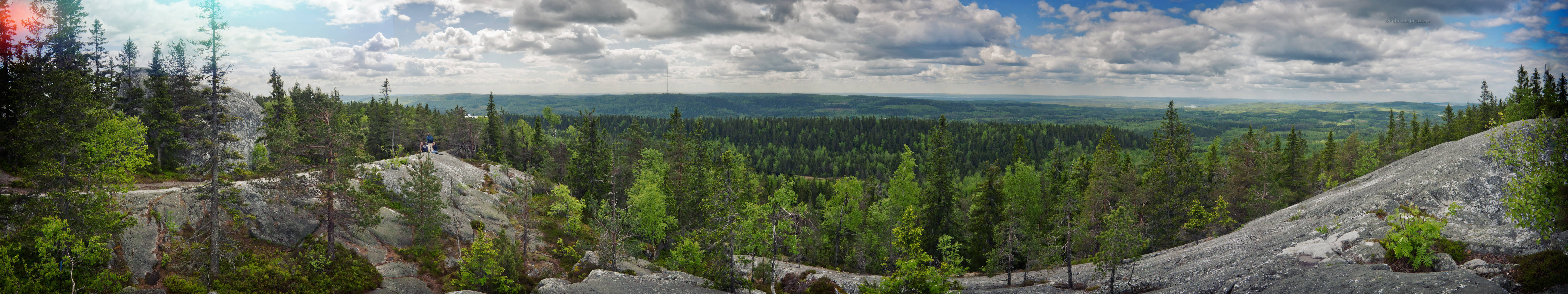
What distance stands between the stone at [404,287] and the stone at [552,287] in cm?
965

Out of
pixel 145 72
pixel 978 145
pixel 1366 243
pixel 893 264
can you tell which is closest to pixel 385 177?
pixel 145 72

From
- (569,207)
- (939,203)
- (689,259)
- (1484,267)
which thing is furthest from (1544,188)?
(569,207)

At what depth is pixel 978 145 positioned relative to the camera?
166m

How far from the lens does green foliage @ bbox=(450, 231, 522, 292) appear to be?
120 ft

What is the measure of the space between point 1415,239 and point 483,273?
45.5m

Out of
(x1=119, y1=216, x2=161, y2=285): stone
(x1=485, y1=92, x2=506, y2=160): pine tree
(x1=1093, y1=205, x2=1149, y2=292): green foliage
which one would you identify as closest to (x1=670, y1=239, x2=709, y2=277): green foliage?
(x1=1093, y1=205, x2=1149, y2=292): green foliage

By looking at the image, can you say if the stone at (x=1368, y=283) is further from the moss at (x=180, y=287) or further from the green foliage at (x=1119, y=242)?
the moss at (x=180, y=287)

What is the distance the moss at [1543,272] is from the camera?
15.8 meters

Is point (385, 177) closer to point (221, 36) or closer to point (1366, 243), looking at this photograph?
point (221, 36)

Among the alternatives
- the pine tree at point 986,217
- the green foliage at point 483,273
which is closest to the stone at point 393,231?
the green foliage at point 483,273

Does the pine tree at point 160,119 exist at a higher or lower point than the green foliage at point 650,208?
higher

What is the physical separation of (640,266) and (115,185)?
93.6 ft

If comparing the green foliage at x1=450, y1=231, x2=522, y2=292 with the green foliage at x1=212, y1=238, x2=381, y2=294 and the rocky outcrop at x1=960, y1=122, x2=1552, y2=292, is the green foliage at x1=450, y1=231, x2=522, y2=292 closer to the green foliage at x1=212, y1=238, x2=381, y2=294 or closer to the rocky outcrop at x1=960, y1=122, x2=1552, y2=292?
the green foliage at x1=212, y1=238, x2=381, y2=294

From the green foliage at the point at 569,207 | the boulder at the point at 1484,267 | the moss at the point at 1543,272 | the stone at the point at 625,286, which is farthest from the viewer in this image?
the green foliage at the point at 569,207
